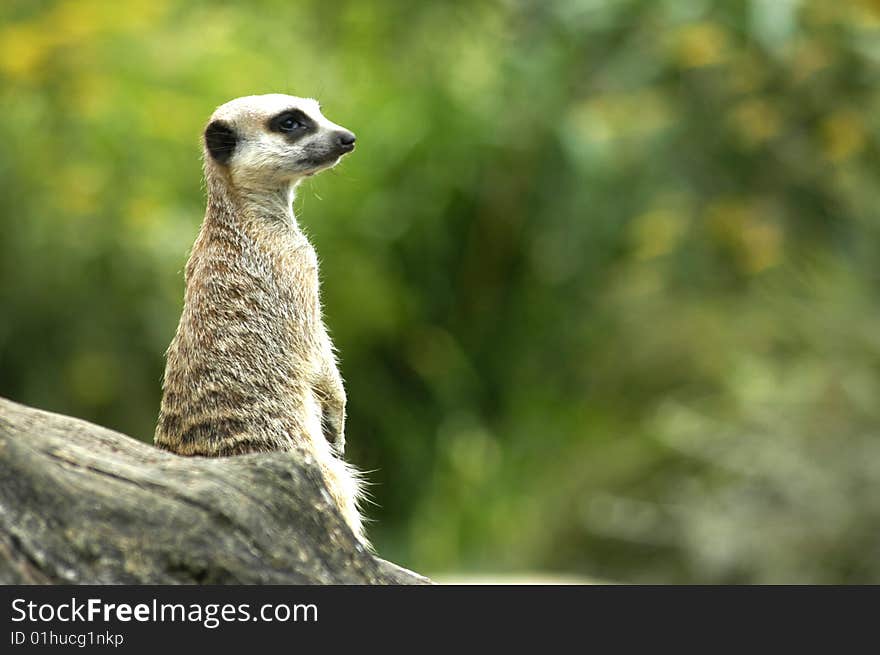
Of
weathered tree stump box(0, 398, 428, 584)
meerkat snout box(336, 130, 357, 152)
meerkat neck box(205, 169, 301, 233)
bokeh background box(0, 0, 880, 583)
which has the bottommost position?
weathered tree stump box(0, 398, 428, 584)

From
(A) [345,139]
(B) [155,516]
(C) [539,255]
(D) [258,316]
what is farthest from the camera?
(C) [539,255]

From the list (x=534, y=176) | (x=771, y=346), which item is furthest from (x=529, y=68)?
(x=771, y=346)

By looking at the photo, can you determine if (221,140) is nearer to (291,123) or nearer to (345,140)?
(291,123)

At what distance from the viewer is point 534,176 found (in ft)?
26.3

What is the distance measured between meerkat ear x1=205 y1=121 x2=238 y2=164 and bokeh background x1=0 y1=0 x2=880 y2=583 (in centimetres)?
279

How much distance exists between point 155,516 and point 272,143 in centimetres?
102

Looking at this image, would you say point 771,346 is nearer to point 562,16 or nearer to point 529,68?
point 529,68

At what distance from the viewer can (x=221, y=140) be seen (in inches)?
112

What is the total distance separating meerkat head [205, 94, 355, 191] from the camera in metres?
2.81

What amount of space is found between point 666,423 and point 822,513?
3.00 ft

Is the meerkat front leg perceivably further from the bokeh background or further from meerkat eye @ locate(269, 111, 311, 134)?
the bokeh background

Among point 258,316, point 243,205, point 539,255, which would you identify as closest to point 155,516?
point 258,316

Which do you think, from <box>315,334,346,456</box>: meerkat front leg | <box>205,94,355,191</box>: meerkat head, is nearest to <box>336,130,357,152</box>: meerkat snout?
<box>205,94,355,191</box>: meerkat head

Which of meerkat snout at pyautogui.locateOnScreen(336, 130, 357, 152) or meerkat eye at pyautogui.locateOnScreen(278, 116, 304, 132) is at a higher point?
meerkat eye at pyautogui.locateOnScreen(278, 116, 304, 132)
